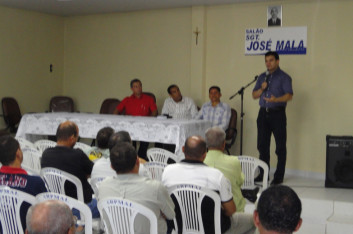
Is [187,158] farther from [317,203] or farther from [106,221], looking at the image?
[317,203]

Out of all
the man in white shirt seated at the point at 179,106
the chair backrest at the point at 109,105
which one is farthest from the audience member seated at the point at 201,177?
the chair backrest at the point at 109,105

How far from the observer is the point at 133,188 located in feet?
9.35

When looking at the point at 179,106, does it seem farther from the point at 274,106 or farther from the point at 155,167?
the point at 155,167

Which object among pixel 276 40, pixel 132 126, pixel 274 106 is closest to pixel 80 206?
pixel 132 126

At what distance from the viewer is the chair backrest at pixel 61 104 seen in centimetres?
910

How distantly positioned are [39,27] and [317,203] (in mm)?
5955

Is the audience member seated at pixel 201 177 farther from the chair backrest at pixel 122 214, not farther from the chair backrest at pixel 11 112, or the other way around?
the chair backrest at pixel 11 112

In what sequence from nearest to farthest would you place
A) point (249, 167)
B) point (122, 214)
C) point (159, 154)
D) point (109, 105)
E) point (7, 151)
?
1. point (122, 214)
2. point (7, 151)
3. point (249, 167)
4. point (159, 154)
5. point (109, 105)

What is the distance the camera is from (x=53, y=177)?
3518mm

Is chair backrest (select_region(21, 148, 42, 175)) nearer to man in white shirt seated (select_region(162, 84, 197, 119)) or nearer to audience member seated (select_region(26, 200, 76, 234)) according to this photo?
audience member seated (select_region(26, 200, 76, 234))

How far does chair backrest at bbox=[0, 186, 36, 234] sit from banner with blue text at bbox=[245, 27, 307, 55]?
5.22m

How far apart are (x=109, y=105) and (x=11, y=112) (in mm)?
1625

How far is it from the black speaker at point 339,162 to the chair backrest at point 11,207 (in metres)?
4.43

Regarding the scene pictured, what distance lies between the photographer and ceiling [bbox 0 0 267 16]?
7.63 metres
